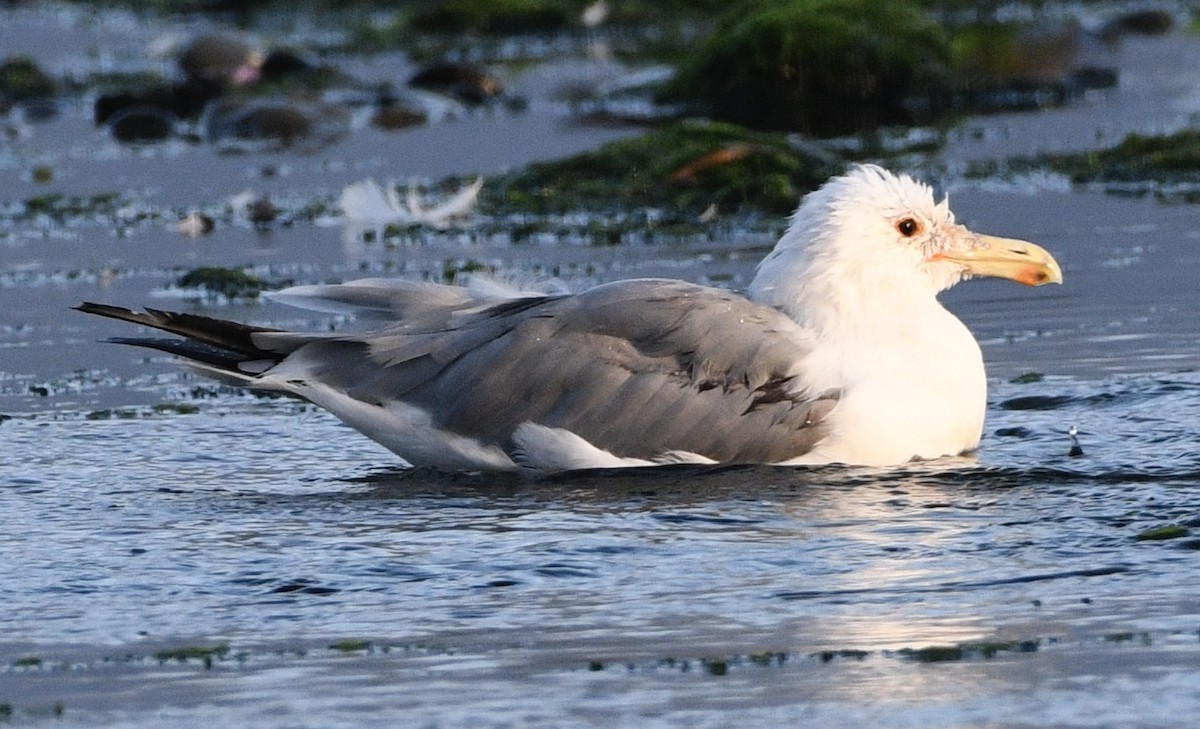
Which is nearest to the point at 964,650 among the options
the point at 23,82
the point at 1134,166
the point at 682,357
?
the point at 682,357

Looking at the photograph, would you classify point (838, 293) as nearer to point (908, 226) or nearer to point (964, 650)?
point (908, 226)

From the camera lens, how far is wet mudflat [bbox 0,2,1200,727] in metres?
5.04

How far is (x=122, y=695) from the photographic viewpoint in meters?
5.15

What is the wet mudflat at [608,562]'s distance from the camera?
5035 millimetres

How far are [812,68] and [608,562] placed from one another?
11.5 metres

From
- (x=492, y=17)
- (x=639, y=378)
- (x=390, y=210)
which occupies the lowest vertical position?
(x=639, y=378)

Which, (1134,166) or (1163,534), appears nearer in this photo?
(1163,534)

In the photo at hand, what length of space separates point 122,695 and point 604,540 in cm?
168

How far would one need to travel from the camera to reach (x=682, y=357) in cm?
748

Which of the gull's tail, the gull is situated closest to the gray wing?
the gull

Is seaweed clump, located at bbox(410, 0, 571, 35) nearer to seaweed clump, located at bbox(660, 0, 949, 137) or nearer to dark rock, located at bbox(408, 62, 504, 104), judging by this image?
dark rock, located at bbox(408, 62, 504, 104)

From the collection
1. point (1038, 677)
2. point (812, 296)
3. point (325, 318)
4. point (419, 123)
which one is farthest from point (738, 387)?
point (419, 123)

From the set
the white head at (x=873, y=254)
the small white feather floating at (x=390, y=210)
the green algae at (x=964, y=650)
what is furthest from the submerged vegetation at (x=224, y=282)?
the green algae at (x=964, y=650)

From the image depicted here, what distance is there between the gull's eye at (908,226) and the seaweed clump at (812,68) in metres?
8.83
